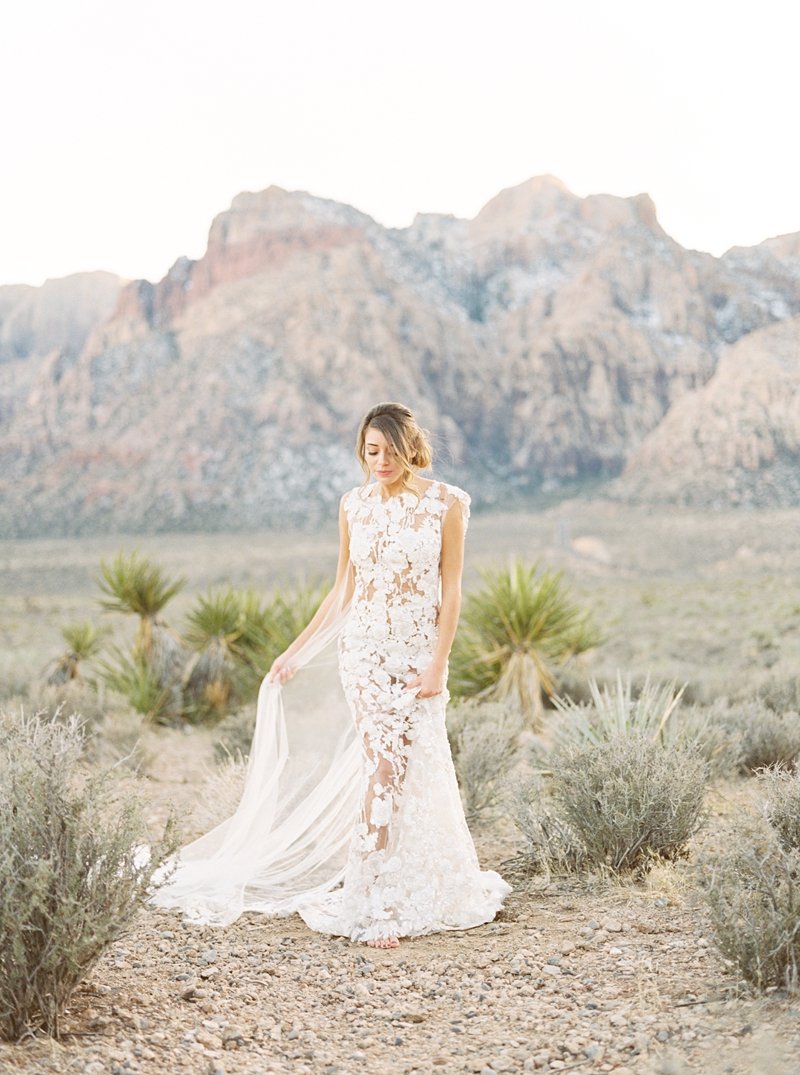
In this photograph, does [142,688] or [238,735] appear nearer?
[238,735]

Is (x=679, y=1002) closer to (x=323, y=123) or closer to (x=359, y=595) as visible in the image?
(x=359, y=595)

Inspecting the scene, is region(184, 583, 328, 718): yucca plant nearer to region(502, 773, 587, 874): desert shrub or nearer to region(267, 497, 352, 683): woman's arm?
region(267, 497, 352, 683): woman's arm

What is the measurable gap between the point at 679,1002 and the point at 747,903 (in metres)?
0.35

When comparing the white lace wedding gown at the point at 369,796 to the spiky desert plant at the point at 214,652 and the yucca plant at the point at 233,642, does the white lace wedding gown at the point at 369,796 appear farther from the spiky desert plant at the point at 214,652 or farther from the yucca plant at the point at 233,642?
the spiky desert plant at the point at 214,652

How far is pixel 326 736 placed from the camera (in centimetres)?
414

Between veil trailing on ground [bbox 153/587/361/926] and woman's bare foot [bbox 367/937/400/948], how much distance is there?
0.50 metres

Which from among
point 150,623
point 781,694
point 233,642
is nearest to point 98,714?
point 150,623

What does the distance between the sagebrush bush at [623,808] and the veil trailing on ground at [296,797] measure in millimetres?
878

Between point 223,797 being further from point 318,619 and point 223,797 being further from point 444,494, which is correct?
point 444,494

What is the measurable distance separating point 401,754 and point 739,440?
209 feet

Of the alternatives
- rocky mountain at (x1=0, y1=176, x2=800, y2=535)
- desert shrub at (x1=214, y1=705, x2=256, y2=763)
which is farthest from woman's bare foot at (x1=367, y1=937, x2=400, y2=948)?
rocky mountain at (x1=0, y1=176, x2=800, y2=535)

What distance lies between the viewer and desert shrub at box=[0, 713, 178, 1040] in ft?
7.86

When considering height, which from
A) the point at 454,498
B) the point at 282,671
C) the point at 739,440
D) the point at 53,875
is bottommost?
the point at 53,875

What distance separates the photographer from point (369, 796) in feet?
12.3
